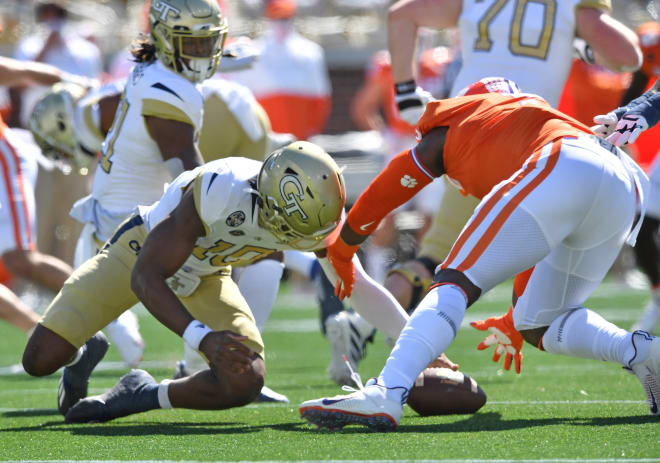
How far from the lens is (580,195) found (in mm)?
3506

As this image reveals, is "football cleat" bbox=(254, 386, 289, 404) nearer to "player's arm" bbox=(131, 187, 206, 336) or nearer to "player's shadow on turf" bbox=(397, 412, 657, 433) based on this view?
"player's shadow on turf" bbox=(397, 412, 657, 433)

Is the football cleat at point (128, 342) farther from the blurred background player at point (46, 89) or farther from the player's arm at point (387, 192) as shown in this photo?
the blurred background player at point (46, 89)

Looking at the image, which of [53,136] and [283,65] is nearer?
[53,136]

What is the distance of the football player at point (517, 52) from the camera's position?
205 inches

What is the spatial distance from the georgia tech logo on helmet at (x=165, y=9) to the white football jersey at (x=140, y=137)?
0.71 feet

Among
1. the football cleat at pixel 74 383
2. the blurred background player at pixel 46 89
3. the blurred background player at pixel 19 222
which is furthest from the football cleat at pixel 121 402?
the blurred background player at pixel 46 89

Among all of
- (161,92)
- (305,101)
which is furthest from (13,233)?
(305,101)

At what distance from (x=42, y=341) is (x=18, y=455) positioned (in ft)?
3.08

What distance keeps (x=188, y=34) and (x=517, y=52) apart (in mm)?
1448

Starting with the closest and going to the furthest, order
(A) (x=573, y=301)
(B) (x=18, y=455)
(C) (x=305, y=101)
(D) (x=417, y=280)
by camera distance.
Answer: (B) (x=18, y=455)
(A) (x=573, y=301)
(D) (x=417, y=280)
(C) (x=305, y=101)

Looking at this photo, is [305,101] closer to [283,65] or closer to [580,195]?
[283,65]

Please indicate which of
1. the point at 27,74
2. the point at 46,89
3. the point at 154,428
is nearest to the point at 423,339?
the point at 154,428

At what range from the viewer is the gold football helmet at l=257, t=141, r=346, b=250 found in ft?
12.2

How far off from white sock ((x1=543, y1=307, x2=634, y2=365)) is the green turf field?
22 cm
